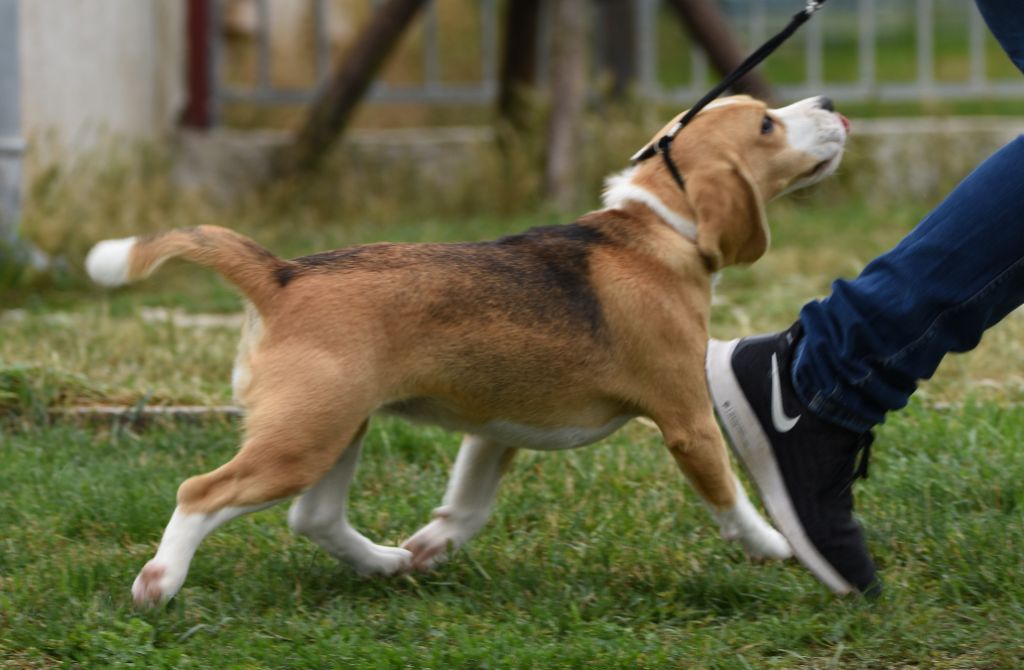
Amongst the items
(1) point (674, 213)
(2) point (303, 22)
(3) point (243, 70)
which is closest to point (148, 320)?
(1) point (674, 213)

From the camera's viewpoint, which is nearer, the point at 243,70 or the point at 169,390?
the point at 169,390

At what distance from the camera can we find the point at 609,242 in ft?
10.8

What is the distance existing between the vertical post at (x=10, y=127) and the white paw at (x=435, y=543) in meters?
3.53

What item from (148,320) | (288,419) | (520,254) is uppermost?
(520,254)

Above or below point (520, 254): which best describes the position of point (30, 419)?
below

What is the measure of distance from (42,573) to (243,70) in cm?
735

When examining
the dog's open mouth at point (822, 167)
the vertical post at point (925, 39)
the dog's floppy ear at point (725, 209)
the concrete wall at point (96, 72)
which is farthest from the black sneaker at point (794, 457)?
Answer: the vertical post at point (925, 39)

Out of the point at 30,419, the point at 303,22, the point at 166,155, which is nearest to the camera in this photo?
the point at 30,419

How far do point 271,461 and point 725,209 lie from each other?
44.6 inches

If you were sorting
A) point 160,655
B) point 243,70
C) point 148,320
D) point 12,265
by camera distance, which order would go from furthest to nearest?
point 243,70
point 12,265
point 148,320
point 160,655

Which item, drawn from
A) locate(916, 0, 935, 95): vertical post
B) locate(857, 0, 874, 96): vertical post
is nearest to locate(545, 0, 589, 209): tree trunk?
locate(857, 0, 874, 96): vertical post

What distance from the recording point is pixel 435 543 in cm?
332

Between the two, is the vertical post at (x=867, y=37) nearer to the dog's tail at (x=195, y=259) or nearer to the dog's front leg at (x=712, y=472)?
the dog's front leg at (x=712, y=472)

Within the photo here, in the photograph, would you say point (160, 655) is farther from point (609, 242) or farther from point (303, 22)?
point (303, 22)
